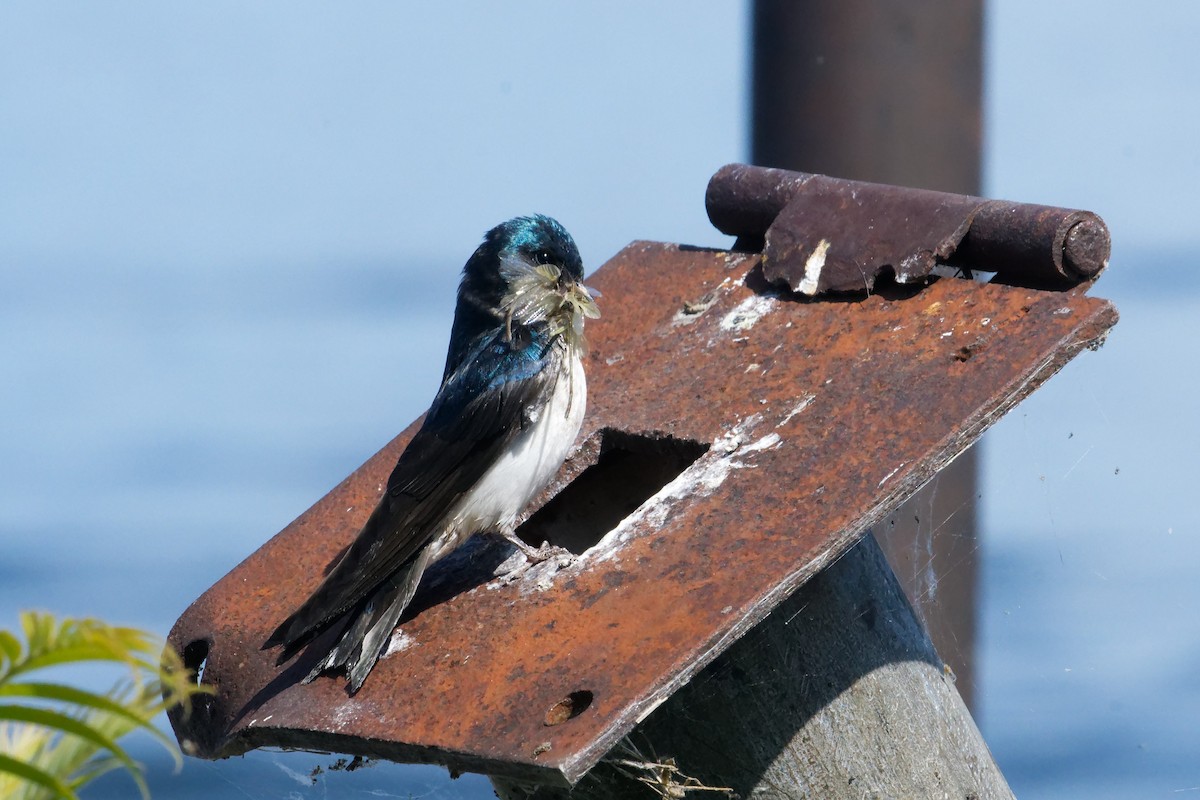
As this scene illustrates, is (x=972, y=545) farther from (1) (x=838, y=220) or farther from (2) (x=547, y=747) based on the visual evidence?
(2) (x=547, y=747)

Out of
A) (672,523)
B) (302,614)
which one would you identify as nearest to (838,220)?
(672,523)

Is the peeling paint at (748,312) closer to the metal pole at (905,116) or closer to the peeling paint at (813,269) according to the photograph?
the peeling paint at (813,269)

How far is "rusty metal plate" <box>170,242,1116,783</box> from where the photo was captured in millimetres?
2627

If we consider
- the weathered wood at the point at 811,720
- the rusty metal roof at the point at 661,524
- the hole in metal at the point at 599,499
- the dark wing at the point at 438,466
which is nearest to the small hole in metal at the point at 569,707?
the rusty metal roof at the point at 661,524

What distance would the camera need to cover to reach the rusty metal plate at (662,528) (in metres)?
2.63

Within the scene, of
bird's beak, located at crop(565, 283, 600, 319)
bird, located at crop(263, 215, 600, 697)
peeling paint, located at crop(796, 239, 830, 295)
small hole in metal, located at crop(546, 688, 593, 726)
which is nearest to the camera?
small hole in metal, located at crop(546, 688, 593, 726)

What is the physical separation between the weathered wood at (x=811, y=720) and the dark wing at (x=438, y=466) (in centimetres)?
49

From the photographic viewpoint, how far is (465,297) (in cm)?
388

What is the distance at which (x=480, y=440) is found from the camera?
3.45 meters

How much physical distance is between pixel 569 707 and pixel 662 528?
0.52m

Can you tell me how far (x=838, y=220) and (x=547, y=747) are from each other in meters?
1.64

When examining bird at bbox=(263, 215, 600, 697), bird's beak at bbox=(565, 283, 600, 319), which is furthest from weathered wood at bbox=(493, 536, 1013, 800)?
bird's beak at bbox=(565, 283, 600, 319)

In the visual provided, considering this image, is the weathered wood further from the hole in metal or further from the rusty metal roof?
the hole in metal

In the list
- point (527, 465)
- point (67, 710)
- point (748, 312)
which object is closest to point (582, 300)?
point (748, 312)
